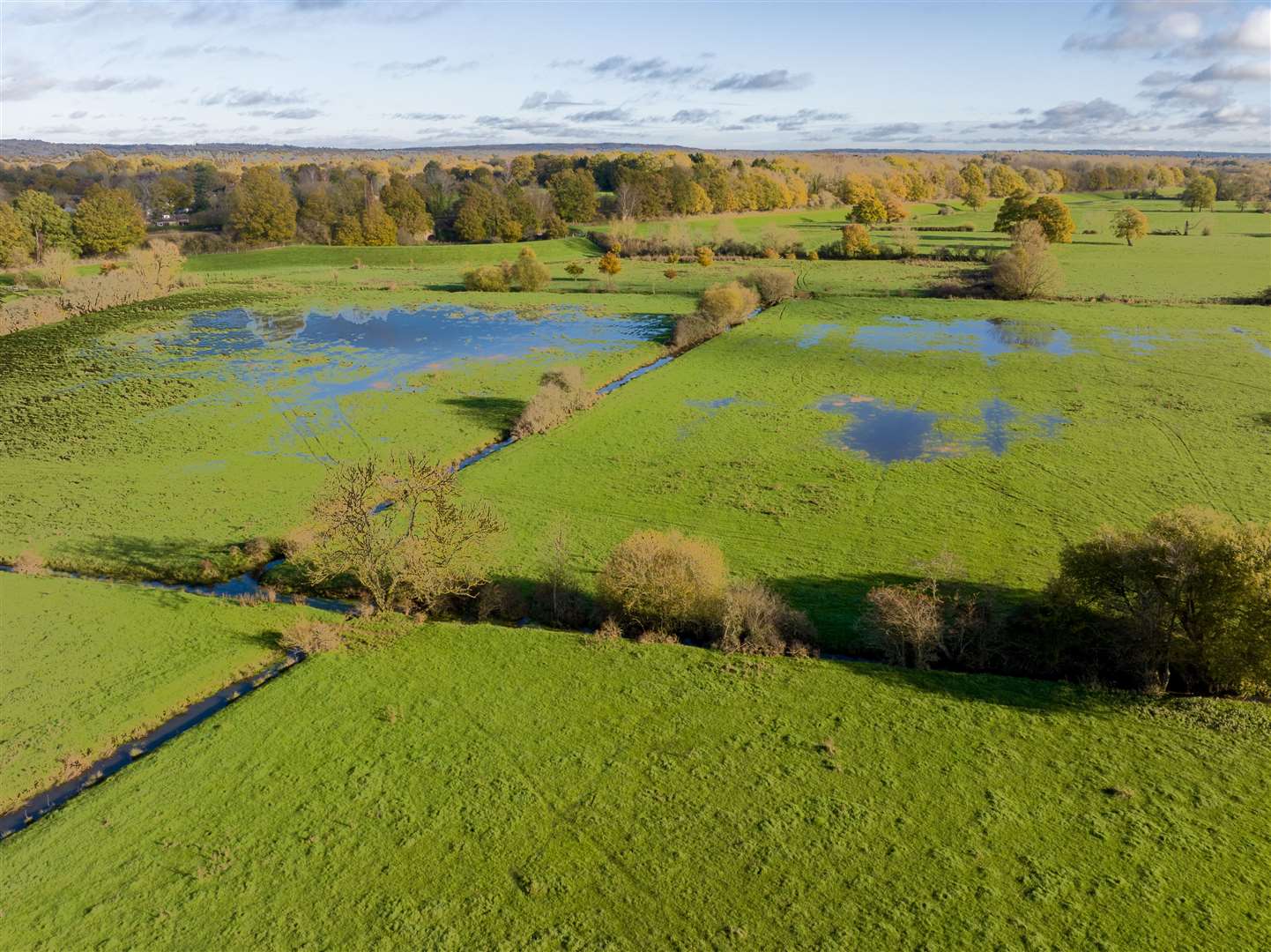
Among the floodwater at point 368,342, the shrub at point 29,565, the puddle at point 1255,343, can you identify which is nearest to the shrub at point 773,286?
A: the floodwater at point 368,342

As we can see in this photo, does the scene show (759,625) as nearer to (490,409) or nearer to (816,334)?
(490,409)

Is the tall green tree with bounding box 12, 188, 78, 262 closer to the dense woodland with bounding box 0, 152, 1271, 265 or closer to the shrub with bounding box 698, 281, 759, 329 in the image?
the dense woodland with bounding box 0, 152, 1271, 265

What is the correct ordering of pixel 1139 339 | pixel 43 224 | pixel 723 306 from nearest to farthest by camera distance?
pixel 1139 339, pixel 723 306, pixel 43 224

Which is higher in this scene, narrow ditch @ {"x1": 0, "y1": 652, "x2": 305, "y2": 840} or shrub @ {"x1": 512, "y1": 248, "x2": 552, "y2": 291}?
shrub @ {"x1": 512, "y1": 248, "x2": 552, "y2": 291}

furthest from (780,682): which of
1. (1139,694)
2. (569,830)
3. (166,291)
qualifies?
(166,291)

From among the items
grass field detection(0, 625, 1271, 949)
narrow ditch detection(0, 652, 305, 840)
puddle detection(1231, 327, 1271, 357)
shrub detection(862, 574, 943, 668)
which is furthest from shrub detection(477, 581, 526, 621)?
puddle detection(1231, 327, 1271, 357)

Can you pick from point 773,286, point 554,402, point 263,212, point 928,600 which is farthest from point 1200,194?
point 263,212

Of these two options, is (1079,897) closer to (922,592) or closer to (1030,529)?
(922,592)
